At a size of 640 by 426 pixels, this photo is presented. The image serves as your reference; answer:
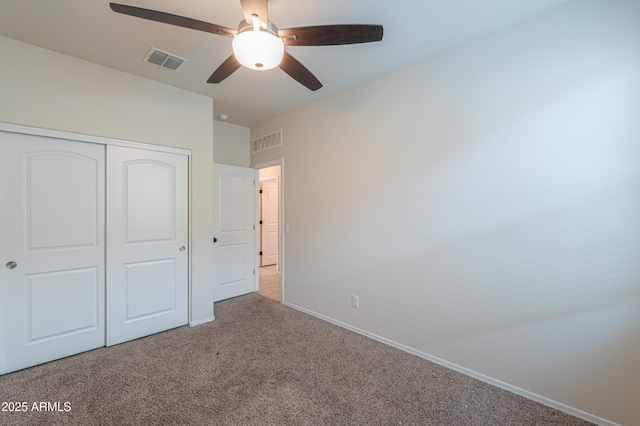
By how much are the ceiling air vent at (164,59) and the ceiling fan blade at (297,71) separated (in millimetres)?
1219

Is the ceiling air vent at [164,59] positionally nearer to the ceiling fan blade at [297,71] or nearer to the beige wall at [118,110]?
the beige wall at [118,110]

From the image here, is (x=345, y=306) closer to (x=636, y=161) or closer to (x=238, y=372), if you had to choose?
(x=238, y=372)

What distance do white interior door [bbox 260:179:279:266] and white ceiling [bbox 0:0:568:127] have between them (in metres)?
3.46

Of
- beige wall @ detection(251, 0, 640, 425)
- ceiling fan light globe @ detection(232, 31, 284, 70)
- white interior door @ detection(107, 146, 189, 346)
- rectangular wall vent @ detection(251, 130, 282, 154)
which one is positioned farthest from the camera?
rectangular wall vent @ detection(251, 130, 282, 154)

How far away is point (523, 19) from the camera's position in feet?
6.31

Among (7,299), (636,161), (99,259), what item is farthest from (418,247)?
(7,299)

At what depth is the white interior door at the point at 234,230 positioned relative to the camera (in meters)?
3.94

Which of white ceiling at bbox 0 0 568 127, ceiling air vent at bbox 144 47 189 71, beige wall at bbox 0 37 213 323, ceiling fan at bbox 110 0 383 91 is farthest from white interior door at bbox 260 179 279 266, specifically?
ceiling fan at bbox 110 0 383 91

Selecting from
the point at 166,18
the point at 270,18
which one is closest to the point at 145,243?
the point at 166,18

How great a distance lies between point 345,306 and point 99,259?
2.57 meters

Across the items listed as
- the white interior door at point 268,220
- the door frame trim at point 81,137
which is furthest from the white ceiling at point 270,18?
the white interior door at point 268,220

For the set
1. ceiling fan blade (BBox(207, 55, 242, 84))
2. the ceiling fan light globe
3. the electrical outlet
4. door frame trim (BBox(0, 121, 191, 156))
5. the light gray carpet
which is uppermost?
ceiling fan blade (BBox(207, 55, 242, 84))

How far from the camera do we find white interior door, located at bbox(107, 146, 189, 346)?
267cm

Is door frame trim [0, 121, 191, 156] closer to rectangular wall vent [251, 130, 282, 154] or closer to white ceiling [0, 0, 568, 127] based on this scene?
white ceiling [0, 0, 568, 127]
